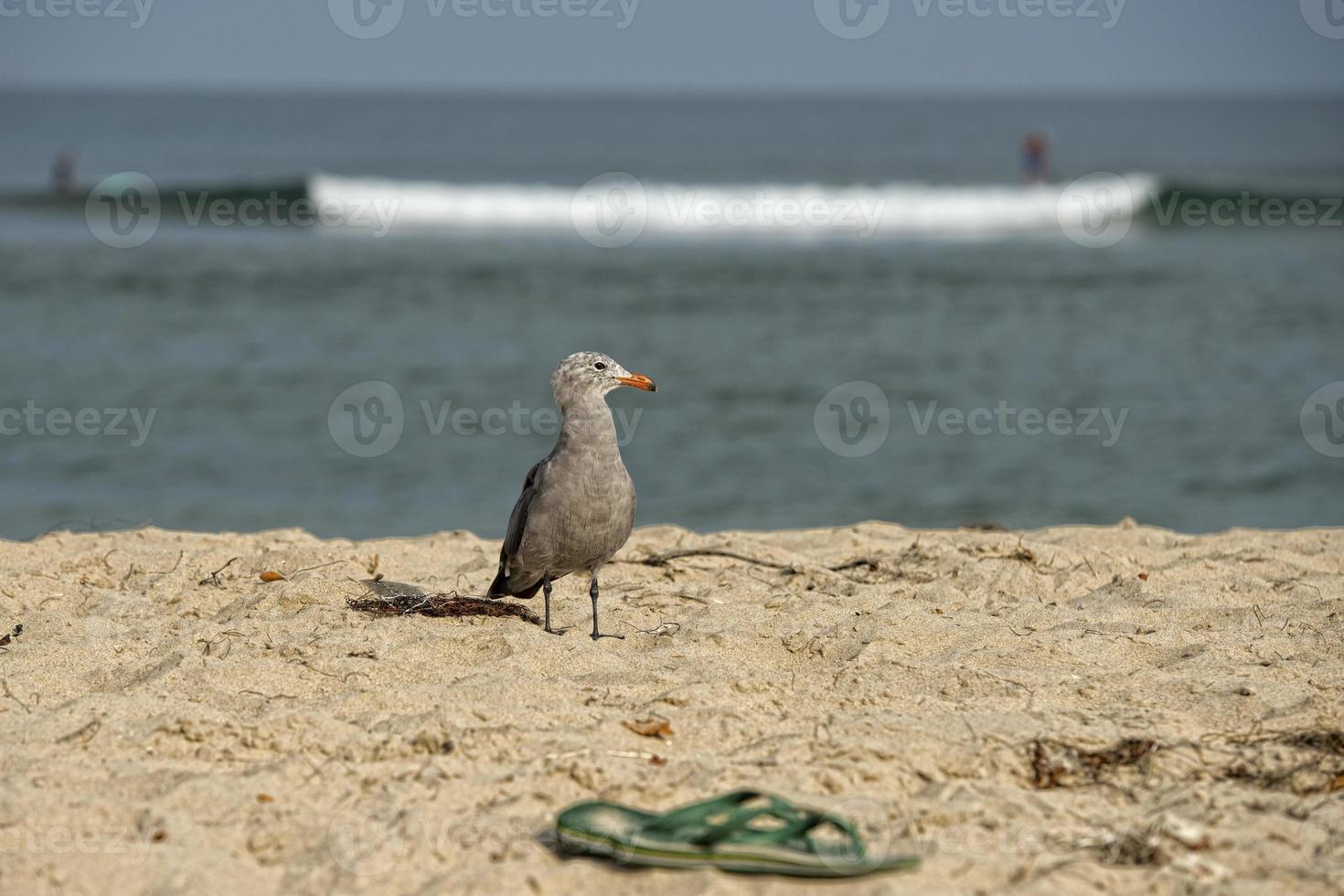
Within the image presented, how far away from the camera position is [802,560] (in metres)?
5.62

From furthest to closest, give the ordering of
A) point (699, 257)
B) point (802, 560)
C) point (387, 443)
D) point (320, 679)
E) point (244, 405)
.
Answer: point (699, 257), point (244, 405), point (387, 443), point (802, 560), point (320, 679)

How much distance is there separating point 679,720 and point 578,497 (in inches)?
46.3

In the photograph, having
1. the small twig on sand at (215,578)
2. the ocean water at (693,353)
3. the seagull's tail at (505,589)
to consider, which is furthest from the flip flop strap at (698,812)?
the ocean water at (693,353)

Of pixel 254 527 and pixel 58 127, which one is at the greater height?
pixel 58 127

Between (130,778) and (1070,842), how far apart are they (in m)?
2.43

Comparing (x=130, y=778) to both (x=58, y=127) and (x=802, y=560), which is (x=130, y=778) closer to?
(x=802, y=560)

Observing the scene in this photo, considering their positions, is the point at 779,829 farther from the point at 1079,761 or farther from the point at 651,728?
the point at 1079,761

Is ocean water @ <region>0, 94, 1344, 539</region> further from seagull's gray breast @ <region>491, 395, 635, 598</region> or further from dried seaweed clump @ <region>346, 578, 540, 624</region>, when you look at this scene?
seagull's gray breast @ <region>491, 395, 635, 598</region>

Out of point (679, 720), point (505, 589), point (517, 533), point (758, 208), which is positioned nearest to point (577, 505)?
point (517, 533)

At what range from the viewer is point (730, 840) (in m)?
2.84

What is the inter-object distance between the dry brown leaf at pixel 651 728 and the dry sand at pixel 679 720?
0.03m

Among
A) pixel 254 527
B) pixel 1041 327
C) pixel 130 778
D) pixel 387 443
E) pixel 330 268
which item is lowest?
pixel 130 778

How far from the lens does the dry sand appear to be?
2.92 metres

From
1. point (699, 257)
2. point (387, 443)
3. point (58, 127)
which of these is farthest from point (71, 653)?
point (58, 127)
